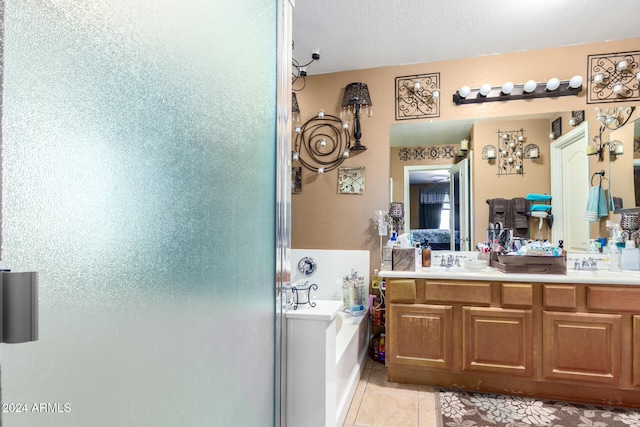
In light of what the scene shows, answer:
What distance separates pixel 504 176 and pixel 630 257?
100 centimetres

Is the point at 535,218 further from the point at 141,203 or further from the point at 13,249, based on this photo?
the point at 13,249

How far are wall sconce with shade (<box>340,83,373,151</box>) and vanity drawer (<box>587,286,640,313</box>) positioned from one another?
1963mm

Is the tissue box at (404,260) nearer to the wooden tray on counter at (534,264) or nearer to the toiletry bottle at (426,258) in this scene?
the toiletry bottle at (426,258)

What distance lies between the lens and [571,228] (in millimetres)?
2572

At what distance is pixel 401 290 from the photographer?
2.34 meters

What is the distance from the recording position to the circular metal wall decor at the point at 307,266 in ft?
10.1

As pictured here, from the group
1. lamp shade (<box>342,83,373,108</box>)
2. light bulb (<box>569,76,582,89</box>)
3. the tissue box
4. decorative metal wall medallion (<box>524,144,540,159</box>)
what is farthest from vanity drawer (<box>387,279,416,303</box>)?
light bulb (<box>569,76,582,89</box>)

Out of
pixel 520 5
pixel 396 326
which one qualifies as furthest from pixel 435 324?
pixel 520 5

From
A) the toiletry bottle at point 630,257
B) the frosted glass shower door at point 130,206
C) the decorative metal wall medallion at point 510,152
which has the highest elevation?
the decorative metal wall medallion at point 510,152

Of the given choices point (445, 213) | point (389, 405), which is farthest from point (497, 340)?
point (445, 213)

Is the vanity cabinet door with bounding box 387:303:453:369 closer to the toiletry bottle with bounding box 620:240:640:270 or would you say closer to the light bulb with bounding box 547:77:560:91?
the toiletry bottle with bounding box 620:240:640:270

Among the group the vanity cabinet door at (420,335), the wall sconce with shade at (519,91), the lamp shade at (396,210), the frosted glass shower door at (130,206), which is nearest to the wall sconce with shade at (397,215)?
the lamp shade at (396,210)

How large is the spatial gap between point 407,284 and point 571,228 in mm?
1436

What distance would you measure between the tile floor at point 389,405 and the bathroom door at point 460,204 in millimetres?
1192
